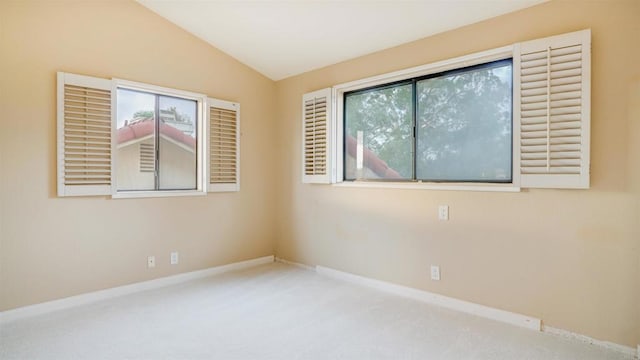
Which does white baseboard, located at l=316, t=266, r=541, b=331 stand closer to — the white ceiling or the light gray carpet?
the light gray carpet

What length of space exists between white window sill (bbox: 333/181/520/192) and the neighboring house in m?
1.75

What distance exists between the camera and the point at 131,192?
3.53 m

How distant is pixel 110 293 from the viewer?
3363mm

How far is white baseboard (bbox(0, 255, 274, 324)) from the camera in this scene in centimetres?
288

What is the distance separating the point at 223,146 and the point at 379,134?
6.12 ft

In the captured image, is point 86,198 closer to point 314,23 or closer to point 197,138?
Result: point 197,138

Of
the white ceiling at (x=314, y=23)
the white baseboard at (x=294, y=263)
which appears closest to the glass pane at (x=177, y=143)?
the white ceiling at (x=314, y=23)

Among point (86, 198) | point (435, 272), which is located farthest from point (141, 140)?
point (435, 272)

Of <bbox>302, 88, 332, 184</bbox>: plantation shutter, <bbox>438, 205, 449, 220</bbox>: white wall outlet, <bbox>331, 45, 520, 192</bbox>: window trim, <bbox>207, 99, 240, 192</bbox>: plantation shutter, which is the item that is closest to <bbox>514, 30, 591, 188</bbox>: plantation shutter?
<bbox>331, 45, 520, 192</bbox>: window trim

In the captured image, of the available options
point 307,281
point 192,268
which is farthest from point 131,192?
point 307,281

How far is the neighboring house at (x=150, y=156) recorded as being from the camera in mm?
3568

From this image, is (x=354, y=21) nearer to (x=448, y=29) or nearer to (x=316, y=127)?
(x=448, y=29)

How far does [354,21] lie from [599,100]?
6.66ft

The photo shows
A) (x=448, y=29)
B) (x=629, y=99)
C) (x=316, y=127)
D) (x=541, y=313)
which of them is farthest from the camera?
(x=316, y=127)
